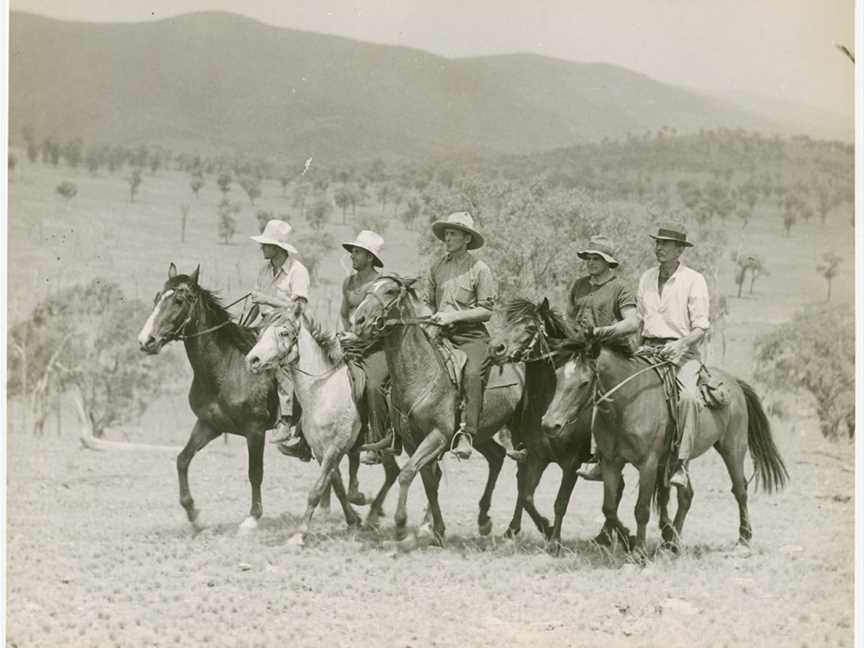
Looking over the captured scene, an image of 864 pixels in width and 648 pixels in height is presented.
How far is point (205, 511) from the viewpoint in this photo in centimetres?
1184

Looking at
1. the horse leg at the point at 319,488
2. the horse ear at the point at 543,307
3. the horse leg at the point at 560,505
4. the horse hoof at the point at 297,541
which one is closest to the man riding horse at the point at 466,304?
the horse ear at the point at 543,307

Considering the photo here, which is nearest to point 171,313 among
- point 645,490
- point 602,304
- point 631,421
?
point 602,304

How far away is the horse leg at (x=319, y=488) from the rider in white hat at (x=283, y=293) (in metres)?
0.61

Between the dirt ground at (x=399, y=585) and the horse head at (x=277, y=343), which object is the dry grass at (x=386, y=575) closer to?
the dirt ground at (x=399, y=585)

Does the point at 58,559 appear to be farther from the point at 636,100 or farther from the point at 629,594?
the point at 636,100

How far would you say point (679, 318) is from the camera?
1019 cm

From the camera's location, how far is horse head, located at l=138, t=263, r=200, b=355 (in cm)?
1050

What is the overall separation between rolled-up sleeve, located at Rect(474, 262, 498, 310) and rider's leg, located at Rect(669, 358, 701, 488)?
6.22 feet

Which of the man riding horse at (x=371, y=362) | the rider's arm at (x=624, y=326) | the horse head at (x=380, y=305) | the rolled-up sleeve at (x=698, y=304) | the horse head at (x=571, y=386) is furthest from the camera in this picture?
the man riding horse at (x=371, y=362)

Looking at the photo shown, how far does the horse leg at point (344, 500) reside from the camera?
10.8 meters

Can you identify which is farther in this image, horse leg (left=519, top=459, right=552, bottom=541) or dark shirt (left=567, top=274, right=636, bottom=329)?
horse leg (left=519, top=459, right=552, bottom=541)

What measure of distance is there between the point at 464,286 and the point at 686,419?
242 centimetres

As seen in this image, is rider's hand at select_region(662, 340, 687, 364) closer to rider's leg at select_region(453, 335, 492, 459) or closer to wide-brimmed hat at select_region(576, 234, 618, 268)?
wide-brimmed hat at select_region(576, 234, 618, 268)

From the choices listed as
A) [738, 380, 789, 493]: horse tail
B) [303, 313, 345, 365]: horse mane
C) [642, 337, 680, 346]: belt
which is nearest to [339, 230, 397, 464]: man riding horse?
[303, 313, 345, 365]: horse mane
